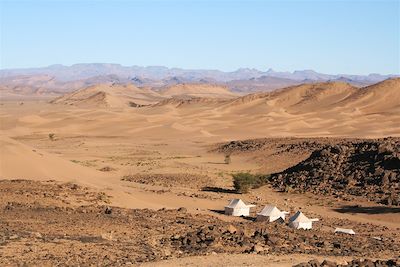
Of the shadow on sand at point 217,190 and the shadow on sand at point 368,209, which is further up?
the shadow on sand at point 368,209

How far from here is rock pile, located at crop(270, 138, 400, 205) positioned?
32969mm

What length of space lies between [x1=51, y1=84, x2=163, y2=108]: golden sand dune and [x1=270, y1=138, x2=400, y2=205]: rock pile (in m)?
94.6

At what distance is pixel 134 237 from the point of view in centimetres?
1942

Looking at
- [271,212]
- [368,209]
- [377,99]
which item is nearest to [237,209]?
[271,212]

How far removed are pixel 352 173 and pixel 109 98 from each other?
109 meters

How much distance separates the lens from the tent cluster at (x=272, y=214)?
76.2 ft

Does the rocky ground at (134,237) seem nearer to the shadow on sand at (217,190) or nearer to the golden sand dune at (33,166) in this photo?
the golden sand dune at (33,166)

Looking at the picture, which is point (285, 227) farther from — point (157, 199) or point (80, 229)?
point (157, 199)

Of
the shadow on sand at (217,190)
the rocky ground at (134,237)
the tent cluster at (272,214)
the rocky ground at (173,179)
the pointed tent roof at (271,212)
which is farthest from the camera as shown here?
the rocky ground at (173,179)

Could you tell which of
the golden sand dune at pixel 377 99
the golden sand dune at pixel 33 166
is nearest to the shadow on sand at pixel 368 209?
the golden sand dune at pixel 33 166

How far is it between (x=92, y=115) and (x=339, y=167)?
63.4 meters

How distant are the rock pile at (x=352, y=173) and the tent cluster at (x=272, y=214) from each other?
24.4ft

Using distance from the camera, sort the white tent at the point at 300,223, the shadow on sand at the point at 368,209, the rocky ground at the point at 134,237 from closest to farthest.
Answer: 1. the rocky ground at the point at 134,237
2. the white tent at the point at 300,223
3. the shadow on sand at the point at 368,209

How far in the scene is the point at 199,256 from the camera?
667 inches
